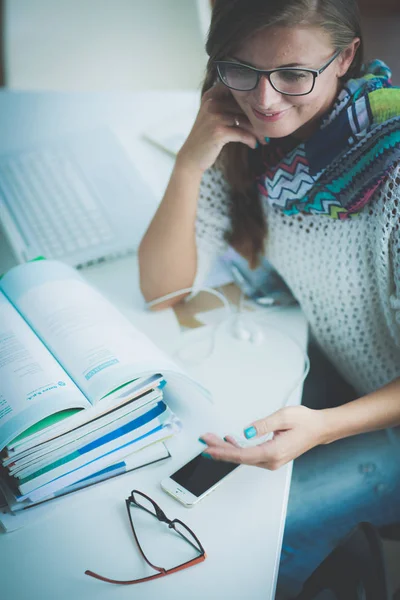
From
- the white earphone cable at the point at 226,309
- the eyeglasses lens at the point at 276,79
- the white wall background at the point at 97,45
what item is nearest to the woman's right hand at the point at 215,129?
the eyeglasses lens at the point at 276,79

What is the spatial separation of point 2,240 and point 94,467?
58 centimetres

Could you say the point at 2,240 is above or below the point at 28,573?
above

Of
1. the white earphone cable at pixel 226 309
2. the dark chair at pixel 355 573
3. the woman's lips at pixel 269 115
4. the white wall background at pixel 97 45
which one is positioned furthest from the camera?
the white wall background at pixel 97 45

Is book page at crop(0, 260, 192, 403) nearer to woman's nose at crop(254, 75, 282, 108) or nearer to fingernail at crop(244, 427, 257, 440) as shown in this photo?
fingernail at crop(244, 427, 257, 440)

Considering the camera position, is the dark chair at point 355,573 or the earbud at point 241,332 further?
the earbud at point 241,332

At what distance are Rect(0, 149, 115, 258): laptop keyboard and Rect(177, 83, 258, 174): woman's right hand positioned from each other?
0.97 feet

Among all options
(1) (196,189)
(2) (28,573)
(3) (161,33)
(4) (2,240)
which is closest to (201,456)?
(2) (28,573)

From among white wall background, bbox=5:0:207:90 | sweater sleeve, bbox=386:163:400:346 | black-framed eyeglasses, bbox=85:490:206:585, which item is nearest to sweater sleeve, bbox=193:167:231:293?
A: sweater sleeve, bbox=386:163:400:346

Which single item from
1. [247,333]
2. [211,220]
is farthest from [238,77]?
[247,333]

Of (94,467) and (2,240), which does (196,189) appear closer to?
(2,240)

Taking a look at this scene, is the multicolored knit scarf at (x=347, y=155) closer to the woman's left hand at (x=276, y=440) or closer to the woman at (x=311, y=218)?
the woman at (x=311, y=218)

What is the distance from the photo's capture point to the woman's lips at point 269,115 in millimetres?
794

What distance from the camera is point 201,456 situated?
725 millimetres

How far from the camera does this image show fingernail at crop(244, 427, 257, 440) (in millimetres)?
656
